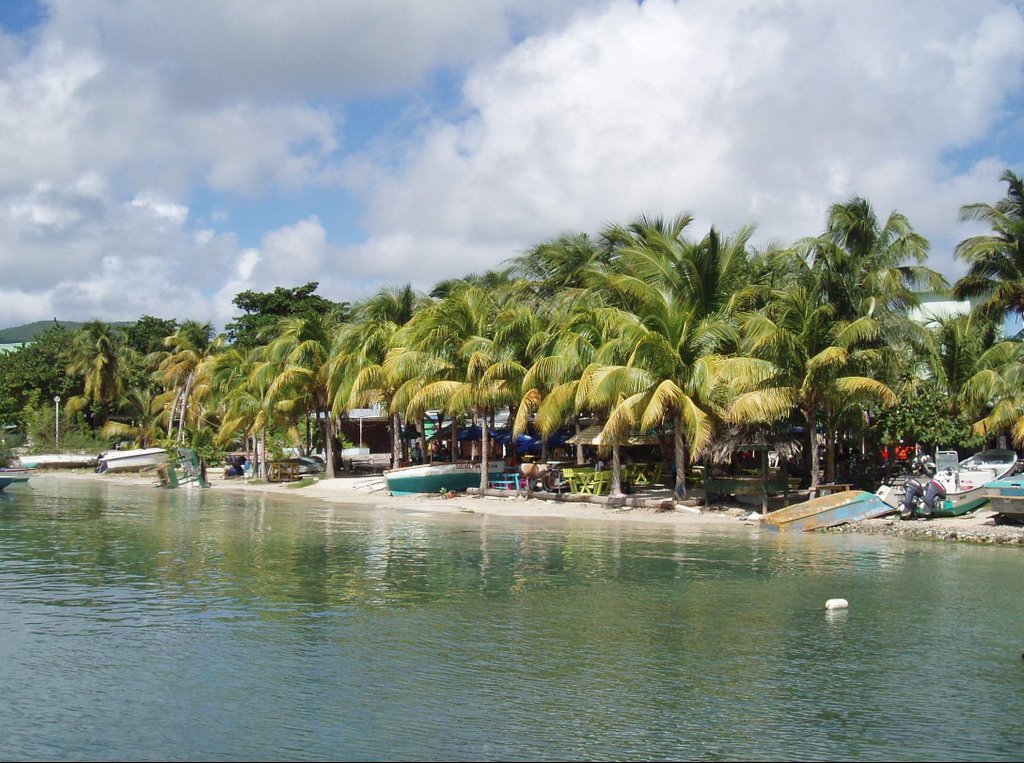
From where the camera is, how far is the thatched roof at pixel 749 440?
3050 centimetres

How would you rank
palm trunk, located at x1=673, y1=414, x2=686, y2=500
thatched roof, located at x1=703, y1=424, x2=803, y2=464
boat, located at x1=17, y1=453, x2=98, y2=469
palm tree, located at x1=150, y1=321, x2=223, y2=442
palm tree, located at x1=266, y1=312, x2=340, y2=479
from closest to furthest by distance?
1. palm trunk, located at x1=673, y1=414, x2=686, y2=500
2. thatched roof, located at x1=703, y1=424, x2=803, y2=464
3. palm tree, located at x1=266, y1=312, x2=340, y2=479
4. boat, located at x1=17, y1=453, x2=98, y2=469
5. palm tree, located at x1=150, y1=321, x2=223, y2=442

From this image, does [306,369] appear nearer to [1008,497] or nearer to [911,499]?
[911,499]

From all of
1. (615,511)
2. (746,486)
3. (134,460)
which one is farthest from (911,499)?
(134,460)

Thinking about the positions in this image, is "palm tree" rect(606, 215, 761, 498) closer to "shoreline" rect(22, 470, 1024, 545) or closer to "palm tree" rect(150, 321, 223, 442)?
"shoreline" rect(22, 470, 1024, 545)

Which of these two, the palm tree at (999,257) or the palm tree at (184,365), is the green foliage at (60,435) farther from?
the palm tree at (999,257)

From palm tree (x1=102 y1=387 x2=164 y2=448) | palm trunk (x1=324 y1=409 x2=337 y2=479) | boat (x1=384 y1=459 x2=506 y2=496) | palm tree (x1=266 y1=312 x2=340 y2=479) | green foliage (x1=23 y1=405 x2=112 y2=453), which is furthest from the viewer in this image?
palm tree (x1=102 y1=387 x2=164 y2=448)

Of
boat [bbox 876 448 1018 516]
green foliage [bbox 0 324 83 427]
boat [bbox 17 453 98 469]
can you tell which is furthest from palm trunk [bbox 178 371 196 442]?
boat [bbox 876 448 1018 516]

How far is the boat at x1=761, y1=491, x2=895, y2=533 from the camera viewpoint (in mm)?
24641

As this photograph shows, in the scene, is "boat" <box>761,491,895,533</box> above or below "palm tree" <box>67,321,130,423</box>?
below

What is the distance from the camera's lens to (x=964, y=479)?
89.0ft

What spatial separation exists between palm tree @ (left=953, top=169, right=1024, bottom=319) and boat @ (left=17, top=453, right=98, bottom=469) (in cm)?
5182

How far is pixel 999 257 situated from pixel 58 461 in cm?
5444

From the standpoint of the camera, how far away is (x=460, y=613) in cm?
1393

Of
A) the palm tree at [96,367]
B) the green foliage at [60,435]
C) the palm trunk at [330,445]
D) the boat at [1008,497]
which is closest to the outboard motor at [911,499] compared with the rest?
the boat at [1008,497]
